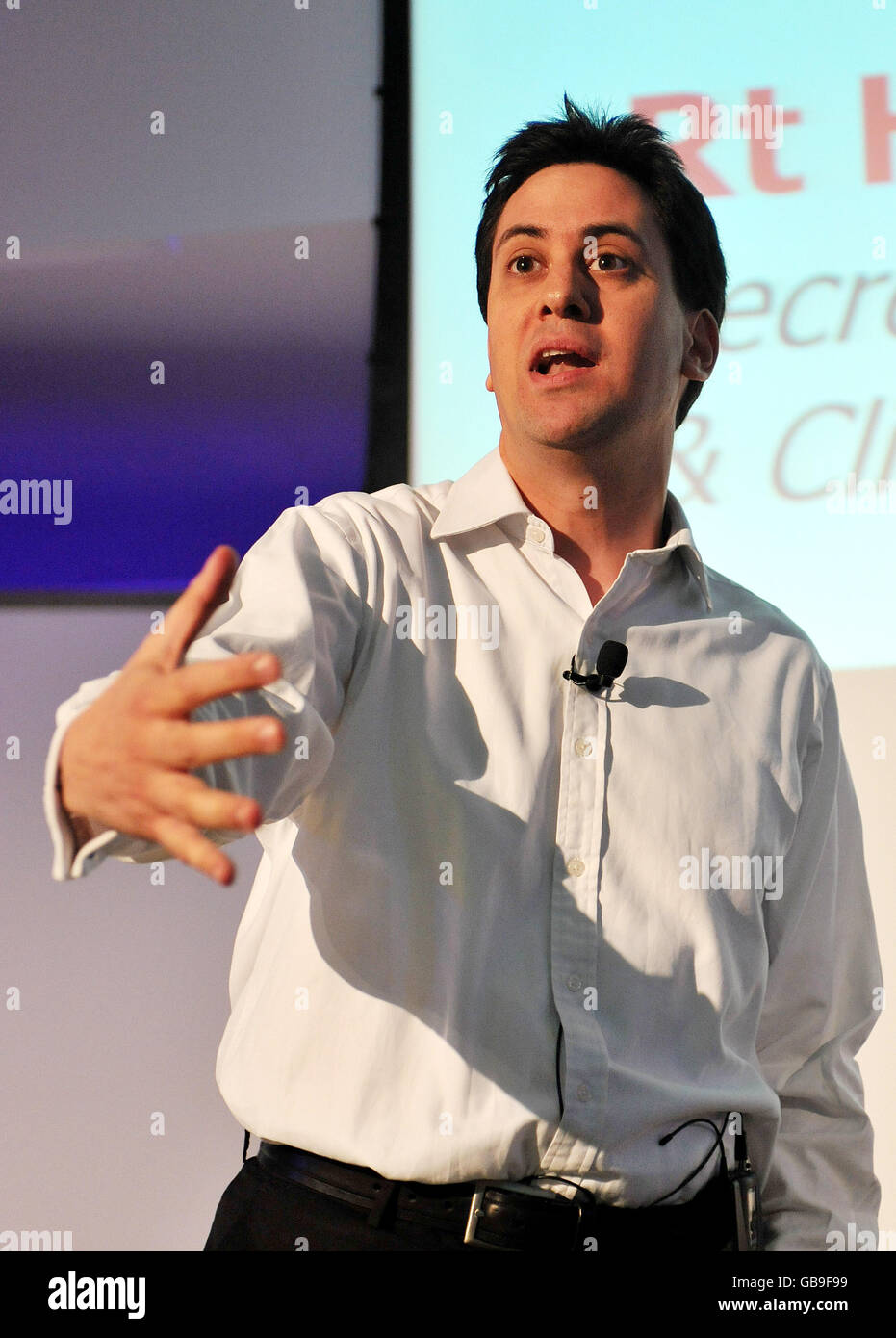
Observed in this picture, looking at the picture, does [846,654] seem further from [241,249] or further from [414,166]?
[241,249]

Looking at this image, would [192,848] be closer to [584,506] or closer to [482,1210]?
[482,1210]

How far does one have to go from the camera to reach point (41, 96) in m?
2.47

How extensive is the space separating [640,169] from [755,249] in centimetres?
78

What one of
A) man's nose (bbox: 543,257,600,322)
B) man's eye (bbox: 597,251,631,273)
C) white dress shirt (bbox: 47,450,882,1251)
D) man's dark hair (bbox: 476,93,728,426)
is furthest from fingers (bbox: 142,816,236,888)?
man's dark hair (bbox: 476,93,728,426)

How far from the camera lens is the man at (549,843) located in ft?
3.97

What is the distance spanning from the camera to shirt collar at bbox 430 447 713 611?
1.46 meters

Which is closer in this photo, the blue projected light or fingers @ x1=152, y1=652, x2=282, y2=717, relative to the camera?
fingers @ x1=152, y1=652, x2=282, y2=717

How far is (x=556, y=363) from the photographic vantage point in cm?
150

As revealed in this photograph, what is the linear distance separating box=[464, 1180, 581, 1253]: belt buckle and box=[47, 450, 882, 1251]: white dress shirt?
0.08 feet

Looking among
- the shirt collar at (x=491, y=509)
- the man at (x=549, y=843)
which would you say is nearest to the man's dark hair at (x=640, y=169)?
the man at (x=549, y=843)

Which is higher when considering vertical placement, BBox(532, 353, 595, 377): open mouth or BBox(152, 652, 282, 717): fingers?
BBox(532, 353, 595, 377): open mouth

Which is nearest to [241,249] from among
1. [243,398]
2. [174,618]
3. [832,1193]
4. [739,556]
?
[243,398]

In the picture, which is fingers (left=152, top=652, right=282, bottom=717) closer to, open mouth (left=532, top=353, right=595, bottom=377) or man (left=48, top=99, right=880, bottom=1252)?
man (left=48, top=99, right=880, bottom=1252)
